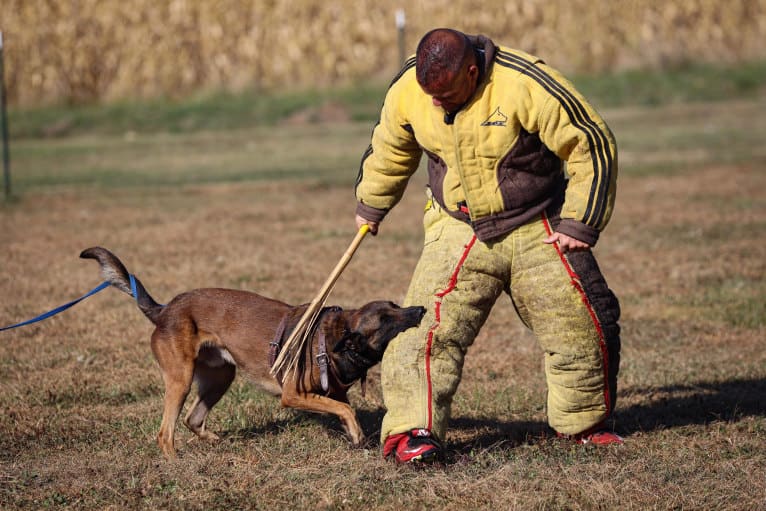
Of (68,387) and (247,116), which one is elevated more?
(68,387)

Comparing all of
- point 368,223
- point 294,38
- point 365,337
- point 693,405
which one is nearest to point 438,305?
point 365,337

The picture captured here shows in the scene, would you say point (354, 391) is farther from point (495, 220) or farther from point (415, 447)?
point (495, 220)

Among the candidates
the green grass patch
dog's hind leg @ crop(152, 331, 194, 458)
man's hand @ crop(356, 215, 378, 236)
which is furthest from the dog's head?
the green grass patch

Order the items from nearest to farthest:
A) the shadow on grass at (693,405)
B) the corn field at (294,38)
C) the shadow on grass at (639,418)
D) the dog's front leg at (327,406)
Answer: the dog's front leg at (327,406) → the shadow on grass at (639,418) → the shadow on grass at (693,405) → the corn field at (294,38)

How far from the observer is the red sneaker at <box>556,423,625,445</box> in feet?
17.1

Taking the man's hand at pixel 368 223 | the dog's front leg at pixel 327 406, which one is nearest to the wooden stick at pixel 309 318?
the man's hand at pixel 368 223

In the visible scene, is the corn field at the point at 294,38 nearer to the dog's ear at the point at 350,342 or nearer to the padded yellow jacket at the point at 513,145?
the dog's ear at the point at 350,342

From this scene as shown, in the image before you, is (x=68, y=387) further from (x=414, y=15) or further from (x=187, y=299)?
(x=414, y=15)

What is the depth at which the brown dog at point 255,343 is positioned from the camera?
17.0 feet

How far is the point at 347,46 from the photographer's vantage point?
29.2 meters

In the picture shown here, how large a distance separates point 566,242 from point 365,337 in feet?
3.65

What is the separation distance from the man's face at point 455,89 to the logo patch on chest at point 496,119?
0.13 metres

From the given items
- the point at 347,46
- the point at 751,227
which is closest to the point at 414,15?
the point at 347,46

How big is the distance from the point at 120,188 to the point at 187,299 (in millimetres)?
11277
